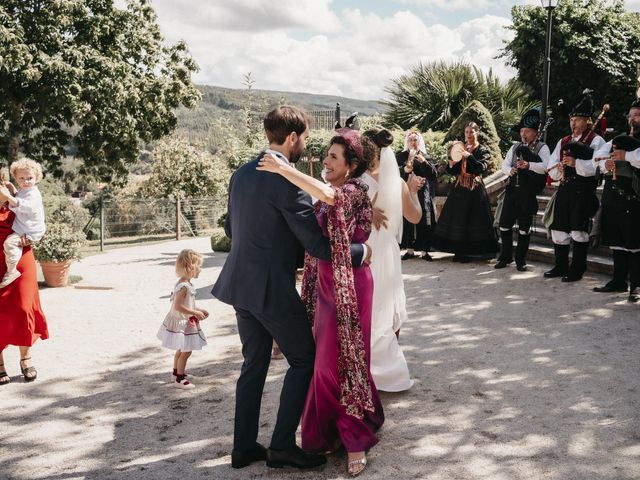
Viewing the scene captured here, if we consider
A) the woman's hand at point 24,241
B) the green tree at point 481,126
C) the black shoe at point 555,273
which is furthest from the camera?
the green tree at point 481,126

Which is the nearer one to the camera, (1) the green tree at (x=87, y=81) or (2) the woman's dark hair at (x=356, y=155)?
(2) the woman's dark hair at (x=356, y=155)

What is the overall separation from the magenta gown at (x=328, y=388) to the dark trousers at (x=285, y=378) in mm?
101

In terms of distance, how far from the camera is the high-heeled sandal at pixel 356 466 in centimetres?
363

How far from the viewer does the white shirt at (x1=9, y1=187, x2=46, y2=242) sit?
5488 millimetres

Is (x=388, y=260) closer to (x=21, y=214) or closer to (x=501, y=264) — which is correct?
(x=21, y=214)

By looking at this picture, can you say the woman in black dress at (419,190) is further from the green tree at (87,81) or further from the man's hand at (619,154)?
the green tree at (87,81)

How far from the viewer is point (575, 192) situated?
850 cm

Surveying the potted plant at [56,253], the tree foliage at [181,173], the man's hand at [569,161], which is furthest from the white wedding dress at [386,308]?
the tree foliage at [181,173]

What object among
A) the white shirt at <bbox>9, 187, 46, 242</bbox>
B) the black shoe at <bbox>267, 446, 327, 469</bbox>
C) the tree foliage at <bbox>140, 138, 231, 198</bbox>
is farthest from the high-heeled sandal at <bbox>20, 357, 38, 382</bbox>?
the tree foliage at <bbox>140, 138, 231, 198</bbox>

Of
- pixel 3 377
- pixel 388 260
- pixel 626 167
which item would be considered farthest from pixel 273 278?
pixel 626 167

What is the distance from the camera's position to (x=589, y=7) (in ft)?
70.8

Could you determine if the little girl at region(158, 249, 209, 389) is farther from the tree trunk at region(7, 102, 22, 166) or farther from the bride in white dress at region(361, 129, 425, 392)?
the tree trunk at region(7, 102, 22, 166)

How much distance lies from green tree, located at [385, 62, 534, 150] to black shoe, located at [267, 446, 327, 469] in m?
15.3

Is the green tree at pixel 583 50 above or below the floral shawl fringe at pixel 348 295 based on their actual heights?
above
